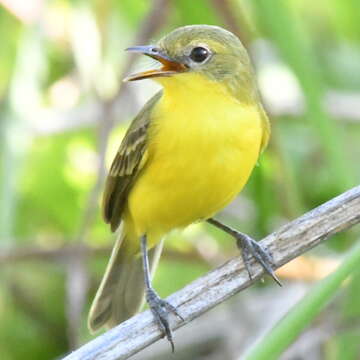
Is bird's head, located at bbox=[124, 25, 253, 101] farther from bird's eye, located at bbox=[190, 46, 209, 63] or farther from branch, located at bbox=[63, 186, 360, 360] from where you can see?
branch, located at bbox=[63, 186, 360, 360]

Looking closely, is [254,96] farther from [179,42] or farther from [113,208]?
[113,208]

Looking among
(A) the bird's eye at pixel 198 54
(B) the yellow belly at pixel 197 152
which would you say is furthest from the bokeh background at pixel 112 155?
(B) the yellow belly at pixel 197 152

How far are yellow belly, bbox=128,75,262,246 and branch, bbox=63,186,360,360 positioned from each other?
34 centimetres

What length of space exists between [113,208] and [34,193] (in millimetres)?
1776

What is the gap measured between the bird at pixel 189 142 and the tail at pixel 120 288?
0.23 metres

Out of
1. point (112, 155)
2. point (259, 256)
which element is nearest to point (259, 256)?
point (259, 256)

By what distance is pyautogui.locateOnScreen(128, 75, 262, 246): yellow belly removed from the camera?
396cm

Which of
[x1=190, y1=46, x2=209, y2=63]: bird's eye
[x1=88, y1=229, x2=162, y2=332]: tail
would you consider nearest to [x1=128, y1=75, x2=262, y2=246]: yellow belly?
[x1=190, y1=46, x2=209, y2=63]: bird's eye

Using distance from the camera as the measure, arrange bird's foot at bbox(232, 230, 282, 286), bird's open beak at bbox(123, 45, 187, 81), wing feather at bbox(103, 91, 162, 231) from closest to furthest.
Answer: bird's foot at bbox(232, 230, 282, 286), bird's open beak at bbox(123, 45, 187, 81), wing feather at bbox(103, 91, 162, 231)

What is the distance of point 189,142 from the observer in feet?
13.0

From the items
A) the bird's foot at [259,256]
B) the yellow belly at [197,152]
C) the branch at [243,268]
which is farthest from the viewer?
the yellow belly at [197,152]

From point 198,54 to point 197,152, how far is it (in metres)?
0.36

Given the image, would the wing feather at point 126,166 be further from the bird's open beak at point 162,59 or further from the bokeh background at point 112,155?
the bokeh background at point 112,155

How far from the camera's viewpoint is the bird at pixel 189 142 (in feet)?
13.0
